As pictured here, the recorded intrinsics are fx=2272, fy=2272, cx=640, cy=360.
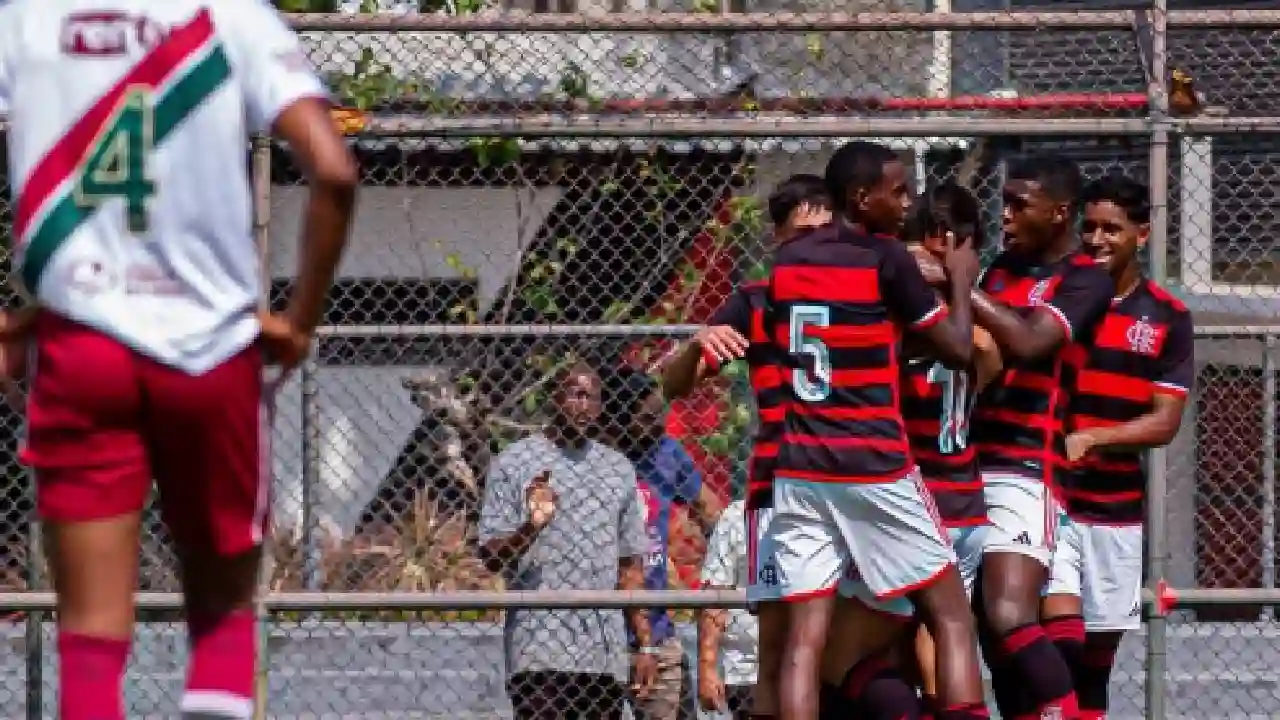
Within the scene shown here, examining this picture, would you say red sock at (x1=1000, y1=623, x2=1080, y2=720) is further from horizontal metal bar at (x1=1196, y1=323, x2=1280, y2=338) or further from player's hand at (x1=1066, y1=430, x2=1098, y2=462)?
horizontal metal bar at (x1=1196, y1=323, x2=1280, y2=338)

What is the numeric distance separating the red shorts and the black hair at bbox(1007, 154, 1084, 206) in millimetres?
3778

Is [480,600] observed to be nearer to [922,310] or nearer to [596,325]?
[596,325]

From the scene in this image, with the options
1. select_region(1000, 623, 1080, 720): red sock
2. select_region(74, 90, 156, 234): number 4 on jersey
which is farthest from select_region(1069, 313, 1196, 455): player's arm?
select_region(74, 90, 156, 234): number 4 on jersey

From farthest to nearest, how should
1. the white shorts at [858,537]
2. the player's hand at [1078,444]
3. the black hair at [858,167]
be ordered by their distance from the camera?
1. the player's hand at [1078,444]
2. the black hair at [858,167]
3. the white shorts at [858,537]

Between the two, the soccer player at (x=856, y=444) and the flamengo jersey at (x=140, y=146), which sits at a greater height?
the flamengo jersey at (x=140, y=146)

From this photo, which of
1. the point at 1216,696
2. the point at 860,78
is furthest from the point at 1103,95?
the point at 1216,696

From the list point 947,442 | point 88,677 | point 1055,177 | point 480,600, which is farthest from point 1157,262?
point 88,677

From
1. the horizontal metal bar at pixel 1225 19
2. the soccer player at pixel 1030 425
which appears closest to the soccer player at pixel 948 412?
the soccer player at pixel 1030 425

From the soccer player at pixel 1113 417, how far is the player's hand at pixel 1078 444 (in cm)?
19

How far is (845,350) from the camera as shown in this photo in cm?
701

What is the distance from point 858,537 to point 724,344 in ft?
2.41

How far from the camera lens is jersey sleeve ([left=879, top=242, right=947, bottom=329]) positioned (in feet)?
22.6

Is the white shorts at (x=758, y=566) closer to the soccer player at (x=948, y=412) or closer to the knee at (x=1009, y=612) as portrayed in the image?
the soccer player at (x=948, y=412)

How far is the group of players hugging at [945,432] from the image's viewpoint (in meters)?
7.01
